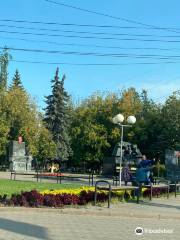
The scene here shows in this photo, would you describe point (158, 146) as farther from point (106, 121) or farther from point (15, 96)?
point (15, 96)

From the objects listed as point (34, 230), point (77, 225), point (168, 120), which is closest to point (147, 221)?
point (77, 225)

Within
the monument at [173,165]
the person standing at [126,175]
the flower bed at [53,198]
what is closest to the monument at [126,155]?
the person standing at [126,175]

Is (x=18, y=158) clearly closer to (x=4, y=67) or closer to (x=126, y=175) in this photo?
(x=126, y=175)

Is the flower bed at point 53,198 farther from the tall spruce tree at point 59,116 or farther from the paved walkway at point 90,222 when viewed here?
the tall spruce tree at point 59,116

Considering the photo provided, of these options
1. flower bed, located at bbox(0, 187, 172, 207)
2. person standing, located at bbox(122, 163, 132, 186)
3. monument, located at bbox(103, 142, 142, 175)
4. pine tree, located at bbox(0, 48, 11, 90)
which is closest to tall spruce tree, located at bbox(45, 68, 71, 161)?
pine tree, located at bbox(0, 48, 11, 90)

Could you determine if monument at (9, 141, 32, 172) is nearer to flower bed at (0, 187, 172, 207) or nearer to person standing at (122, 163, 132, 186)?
person standing at (122, 163, 132, 186)

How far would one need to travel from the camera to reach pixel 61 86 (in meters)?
70.9

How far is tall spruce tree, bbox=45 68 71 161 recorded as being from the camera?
6757 cm

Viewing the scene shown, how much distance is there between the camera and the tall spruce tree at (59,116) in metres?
67.6

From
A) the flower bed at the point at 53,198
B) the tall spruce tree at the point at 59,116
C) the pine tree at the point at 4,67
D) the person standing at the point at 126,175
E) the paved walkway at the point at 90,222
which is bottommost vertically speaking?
the paved walkway at the point at 90,222

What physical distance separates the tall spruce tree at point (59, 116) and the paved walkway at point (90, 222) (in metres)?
50.1

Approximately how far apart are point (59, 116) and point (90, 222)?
5613 centimetres

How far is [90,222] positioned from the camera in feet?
44.4

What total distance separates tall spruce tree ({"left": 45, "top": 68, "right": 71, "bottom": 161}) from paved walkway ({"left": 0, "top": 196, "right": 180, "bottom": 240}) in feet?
164
